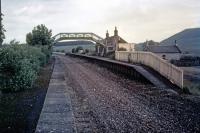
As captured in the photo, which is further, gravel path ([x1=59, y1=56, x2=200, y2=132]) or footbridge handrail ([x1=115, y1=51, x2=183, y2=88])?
footbridge handrail ([x1=115, y1=51, x2=183, y2=88])

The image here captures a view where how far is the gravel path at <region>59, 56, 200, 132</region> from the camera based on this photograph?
13000mm

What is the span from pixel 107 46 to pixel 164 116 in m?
98.9

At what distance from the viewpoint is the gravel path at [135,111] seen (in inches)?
512

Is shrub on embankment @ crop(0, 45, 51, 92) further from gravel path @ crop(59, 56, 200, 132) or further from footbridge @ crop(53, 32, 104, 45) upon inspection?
footbridge @ crop(53, 32, 104, 45)

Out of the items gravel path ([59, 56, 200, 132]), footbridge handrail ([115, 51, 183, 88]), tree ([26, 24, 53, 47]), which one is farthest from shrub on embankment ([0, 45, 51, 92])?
tree ([26, 24, 53, 47])

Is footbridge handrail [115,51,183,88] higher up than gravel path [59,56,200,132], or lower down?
higher up

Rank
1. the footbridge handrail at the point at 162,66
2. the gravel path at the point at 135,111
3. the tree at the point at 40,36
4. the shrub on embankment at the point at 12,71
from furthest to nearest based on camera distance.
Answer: the tree at the point at 40,36 < the footbridge handrail at the point at 162,66 < the shrub on embankment at the point at 12,71 < the gravel path at the point at 135,111

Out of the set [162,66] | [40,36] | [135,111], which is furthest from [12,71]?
[40,36]

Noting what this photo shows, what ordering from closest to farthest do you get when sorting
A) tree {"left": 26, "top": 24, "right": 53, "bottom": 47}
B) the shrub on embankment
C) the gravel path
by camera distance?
1. the gravel path
2. the shrub on embankment
3. tree {"left": 26, "top": 24, "right": 53, "bottom": 47}

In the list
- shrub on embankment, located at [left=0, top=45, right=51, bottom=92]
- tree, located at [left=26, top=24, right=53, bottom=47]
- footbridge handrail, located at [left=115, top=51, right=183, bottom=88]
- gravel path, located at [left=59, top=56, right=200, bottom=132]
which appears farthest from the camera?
tree, located at [left=26, top=24, right=53, bottom=47]

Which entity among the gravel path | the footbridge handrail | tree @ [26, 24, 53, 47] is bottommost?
the gravel path

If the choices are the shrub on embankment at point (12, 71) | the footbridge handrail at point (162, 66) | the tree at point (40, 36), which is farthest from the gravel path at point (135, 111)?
the tree at point (40, 36)

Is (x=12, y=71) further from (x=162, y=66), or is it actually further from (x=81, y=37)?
(x=81, y=37)

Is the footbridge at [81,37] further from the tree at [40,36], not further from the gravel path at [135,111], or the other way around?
the gravel path at [135,111]
